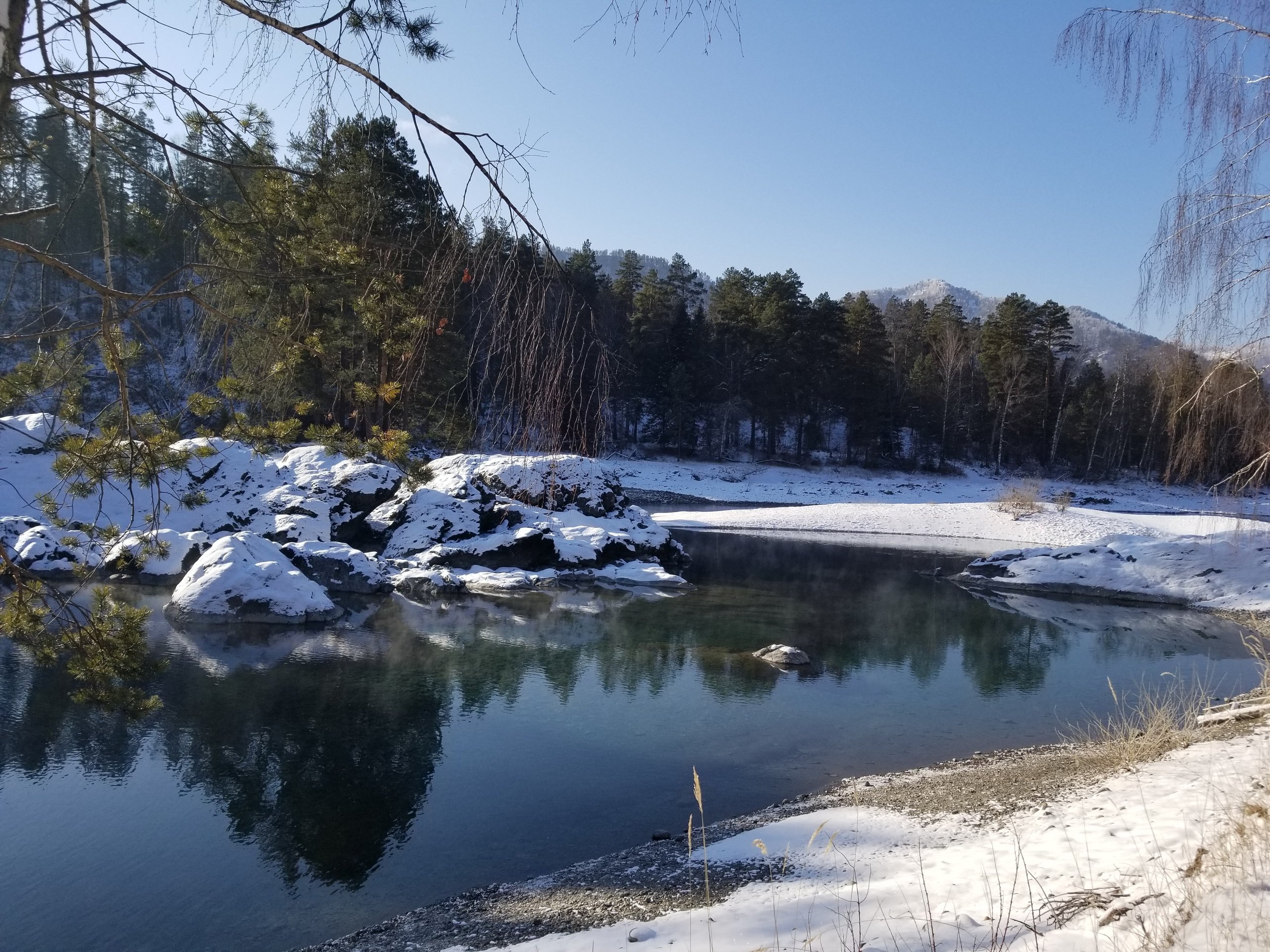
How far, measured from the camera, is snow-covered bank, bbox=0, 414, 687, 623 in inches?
556

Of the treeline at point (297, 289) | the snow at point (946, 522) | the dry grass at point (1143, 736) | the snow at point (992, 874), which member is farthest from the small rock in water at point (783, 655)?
the snow at point (946, 522)

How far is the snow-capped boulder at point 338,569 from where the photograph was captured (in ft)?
53.1

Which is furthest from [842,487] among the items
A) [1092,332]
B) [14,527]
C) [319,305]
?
[1092,332]

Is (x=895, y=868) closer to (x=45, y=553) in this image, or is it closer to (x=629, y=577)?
(x=629, y=577)

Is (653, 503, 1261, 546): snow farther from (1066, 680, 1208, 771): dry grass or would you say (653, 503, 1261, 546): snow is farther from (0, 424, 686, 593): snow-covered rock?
(1066, 680, 1208, 771): dry grass

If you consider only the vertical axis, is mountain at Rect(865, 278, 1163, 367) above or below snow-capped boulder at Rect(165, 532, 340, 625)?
above

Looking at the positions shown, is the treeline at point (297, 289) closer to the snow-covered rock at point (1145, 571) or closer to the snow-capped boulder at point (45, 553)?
the snow-capped boulder at point (45, 553)

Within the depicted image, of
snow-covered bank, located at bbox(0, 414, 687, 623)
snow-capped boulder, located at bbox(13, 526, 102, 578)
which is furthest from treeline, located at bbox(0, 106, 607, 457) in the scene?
snow-capped boulder, located at bbox(13, 526, 102, 578)

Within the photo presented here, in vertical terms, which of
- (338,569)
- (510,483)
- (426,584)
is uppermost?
(510,483)

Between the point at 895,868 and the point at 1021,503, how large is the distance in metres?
30.3

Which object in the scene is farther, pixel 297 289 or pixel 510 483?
pixel 510 483

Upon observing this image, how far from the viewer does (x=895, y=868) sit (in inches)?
214

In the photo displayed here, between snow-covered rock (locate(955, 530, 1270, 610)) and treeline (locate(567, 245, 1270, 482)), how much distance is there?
20751 mm

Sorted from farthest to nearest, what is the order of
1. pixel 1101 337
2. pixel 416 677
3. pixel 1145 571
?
pixel 1101 337
pixel 1145 571
pixel 416 677
